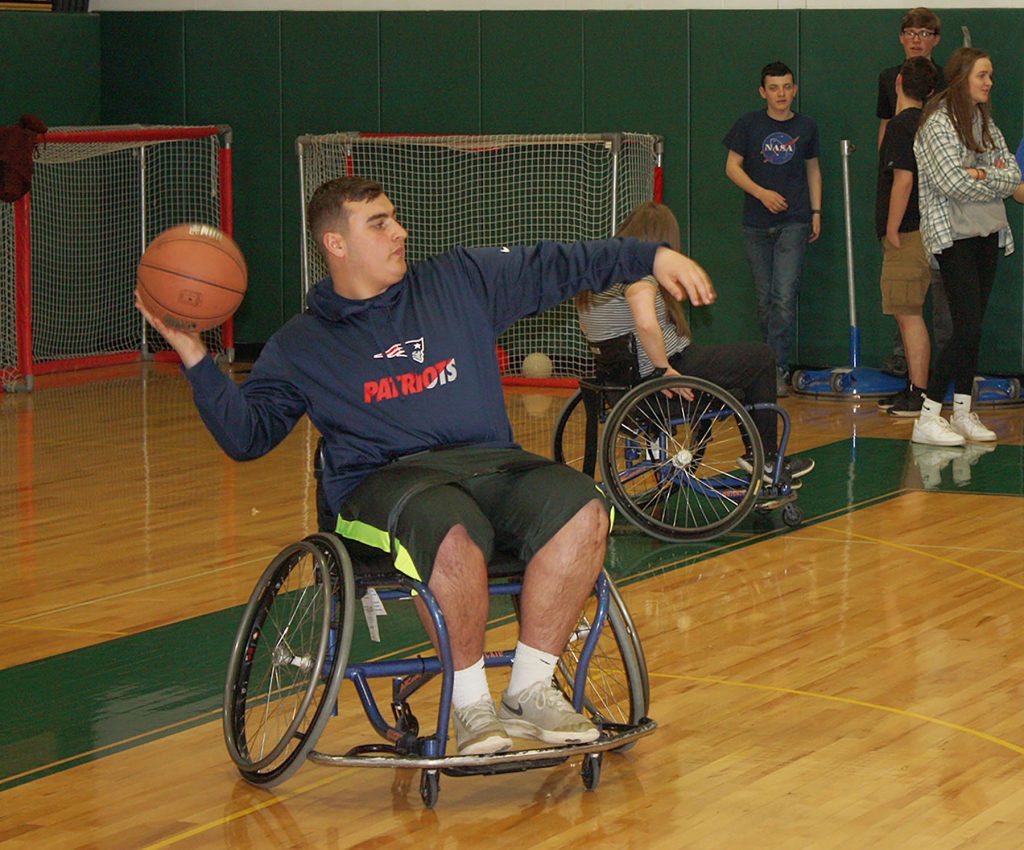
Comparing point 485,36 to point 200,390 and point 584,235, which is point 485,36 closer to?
point 584,235

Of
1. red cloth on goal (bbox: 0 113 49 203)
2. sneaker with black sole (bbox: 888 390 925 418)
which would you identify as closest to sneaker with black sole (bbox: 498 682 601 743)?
sneaker with black sole (bbox: 888 390 925 418)

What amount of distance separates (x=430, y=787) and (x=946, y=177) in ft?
15.7

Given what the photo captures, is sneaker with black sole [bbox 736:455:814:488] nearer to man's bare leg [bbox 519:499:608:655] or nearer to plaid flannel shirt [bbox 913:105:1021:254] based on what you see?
plaid flannel shirt [bbox 913:105:1021:254]

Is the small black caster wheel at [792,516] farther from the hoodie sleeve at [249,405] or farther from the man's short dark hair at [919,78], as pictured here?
the man's short dark hair at [919,78]

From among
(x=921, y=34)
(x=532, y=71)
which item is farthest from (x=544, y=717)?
(x=532, y=71)

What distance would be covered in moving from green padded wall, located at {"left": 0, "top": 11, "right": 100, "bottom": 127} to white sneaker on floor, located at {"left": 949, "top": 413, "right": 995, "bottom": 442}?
20.3 feet

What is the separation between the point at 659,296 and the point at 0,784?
3.18 meters

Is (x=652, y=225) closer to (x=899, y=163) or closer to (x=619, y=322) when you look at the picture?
(x=619, y=322)

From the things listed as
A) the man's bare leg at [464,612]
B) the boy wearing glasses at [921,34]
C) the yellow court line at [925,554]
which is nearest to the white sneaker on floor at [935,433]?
the yellow court line at [925,554]

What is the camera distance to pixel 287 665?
3.74 metres

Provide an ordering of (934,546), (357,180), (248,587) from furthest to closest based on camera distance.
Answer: (934,546)
(248,587)
(357,180)

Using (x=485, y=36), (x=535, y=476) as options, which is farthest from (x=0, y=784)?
(x=485, y=36)

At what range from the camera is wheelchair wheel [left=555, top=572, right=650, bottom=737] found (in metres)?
3.65

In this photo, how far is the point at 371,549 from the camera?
365 centimetres
